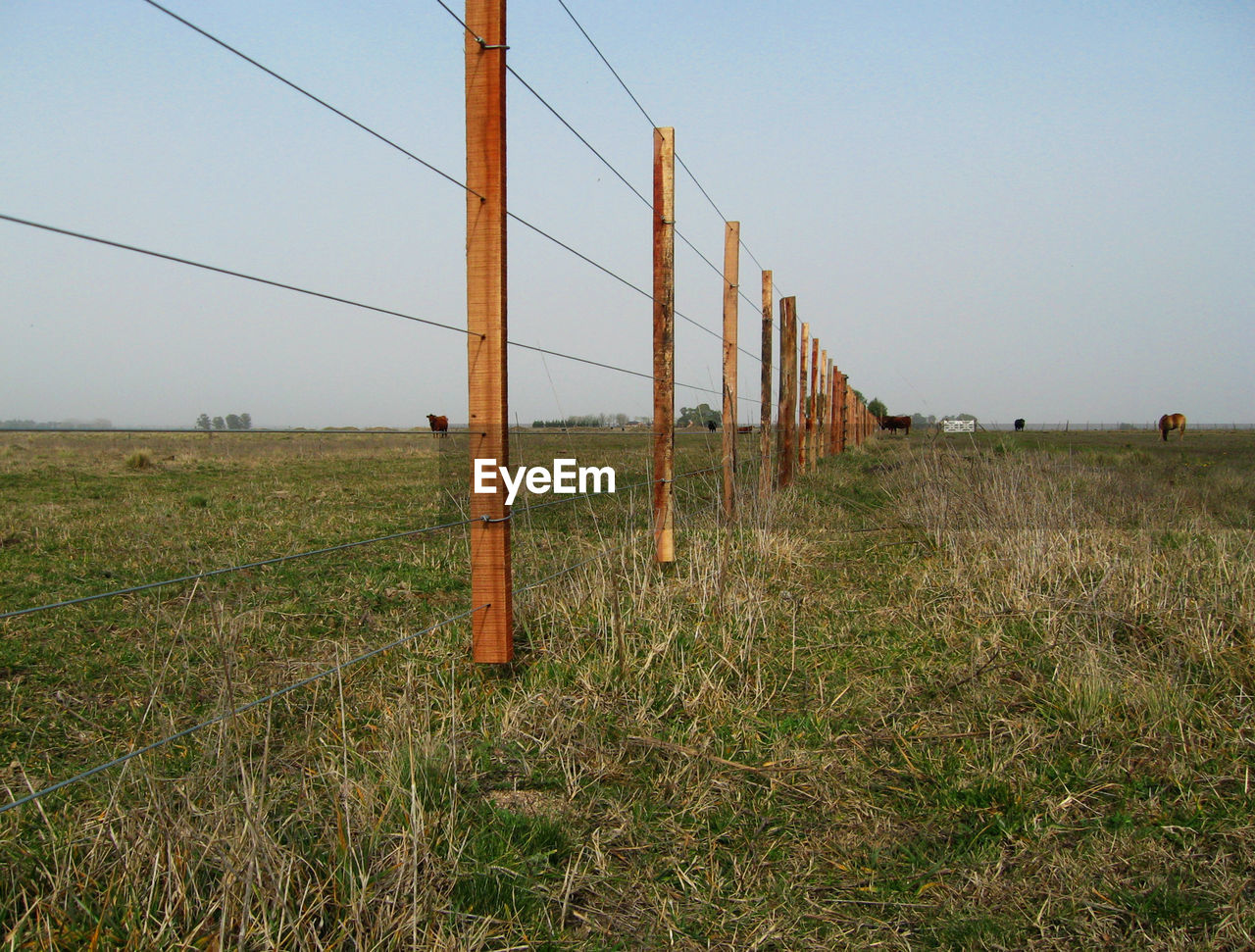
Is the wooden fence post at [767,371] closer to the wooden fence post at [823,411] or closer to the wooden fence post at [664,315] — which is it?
the wooden fence post at [664,315]

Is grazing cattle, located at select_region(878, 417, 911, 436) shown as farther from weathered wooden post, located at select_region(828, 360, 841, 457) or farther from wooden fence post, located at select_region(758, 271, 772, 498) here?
wooden fence post, located at select_region(758, 271, 772, 498)

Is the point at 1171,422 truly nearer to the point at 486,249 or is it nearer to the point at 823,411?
the point at 823,411

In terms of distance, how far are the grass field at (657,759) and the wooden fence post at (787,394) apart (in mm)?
6139

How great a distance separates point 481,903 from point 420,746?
1.87ft

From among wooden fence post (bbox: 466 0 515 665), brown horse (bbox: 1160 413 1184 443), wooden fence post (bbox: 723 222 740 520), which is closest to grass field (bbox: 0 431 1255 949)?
wooden fence post (bbox: 466 0 515 665)

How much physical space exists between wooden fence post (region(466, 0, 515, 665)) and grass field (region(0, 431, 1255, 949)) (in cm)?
47

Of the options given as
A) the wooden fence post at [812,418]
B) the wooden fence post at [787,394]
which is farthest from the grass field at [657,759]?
the wooden fence post at [812,418]

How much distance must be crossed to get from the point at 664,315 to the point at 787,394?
6.79 m

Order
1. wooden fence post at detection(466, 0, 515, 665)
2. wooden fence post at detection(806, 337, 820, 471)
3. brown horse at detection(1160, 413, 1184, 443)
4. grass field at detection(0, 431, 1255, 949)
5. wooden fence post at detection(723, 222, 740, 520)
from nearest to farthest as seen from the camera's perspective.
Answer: grass field at detection(0, 431, 1255, 949) < wooden fence post at detection(466, 0, 515, 665) < wooden fence post at detection(723, 222, 740, 520) < wooden fence post at detection(806, 337, 820, 471) < brown horse at detection(1160, 413, 1184, 443)

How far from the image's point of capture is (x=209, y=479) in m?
13.5

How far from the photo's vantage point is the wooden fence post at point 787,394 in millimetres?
11797

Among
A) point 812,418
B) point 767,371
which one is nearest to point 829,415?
point 812,418

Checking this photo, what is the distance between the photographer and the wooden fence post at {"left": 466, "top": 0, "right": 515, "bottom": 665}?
301 centimetres

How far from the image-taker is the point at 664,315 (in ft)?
18.5
